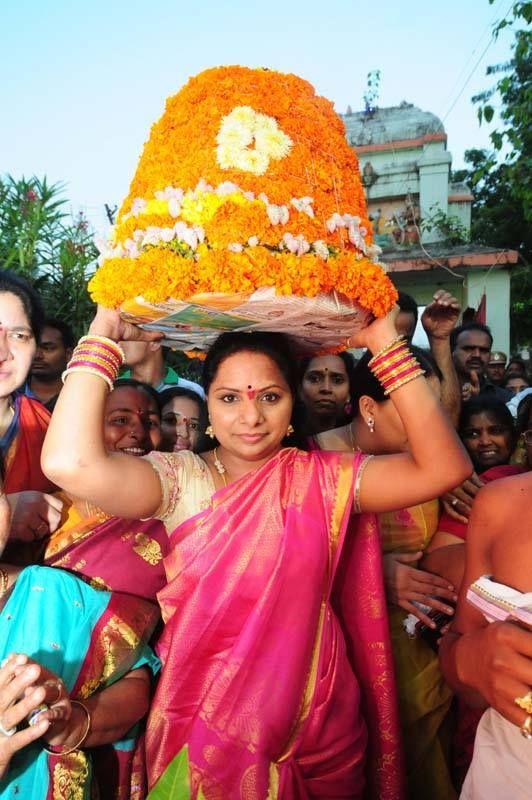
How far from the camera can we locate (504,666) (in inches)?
63.2

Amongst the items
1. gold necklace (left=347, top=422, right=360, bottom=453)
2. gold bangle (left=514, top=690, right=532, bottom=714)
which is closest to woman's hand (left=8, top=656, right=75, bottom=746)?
gold bangle (left=514, top=690, right=532, bottom=714)

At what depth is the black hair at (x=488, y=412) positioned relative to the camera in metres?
3.90

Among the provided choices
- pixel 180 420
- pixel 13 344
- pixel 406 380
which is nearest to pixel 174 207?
pixel 406 380

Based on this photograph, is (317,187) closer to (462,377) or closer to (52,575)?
(52,575)

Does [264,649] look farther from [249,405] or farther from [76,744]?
[249,405]

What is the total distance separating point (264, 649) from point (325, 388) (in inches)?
92.7

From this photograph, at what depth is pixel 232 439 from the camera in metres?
2.39

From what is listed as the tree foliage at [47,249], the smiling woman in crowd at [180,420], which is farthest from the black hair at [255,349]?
the tree foliage at [47,249]

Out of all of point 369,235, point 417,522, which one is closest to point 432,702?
point 417,522

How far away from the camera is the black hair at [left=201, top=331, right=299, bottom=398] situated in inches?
97.4

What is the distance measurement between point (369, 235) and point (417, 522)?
1.40m

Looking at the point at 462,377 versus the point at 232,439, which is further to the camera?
the point at 462,377

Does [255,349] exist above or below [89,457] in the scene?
above

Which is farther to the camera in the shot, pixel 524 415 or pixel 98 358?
pixel 524 415
